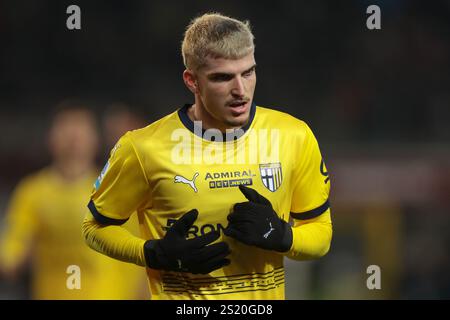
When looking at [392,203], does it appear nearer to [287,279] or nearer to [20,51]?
[287,279]

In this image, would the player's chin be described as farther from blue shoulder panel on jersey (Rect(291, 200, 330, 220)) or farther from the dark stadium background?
the dark stadium background

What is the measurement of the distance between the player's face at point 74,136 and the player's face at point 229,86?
10.6 feet

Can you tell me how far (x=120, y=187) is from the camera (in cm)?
431

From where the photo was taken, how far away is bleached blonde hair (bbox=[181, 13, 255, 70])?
412cm

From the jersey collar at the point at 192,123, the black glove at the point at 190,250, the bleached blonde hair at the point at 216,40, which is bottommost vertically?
the black glove at the point at 190,250

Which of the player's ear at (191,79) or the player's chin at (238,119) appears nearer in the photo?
the player's chin at (238,119)

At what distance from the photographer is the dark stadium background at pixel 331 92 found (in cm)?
1080

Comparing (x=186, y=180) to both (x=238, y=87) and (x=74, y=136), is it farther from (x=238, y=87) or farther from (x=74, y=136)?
(x=74, y=136)

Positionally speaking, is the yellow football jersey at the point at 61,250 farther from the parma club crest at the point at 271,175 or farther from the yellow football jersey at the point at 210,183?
the parma club crest at the point at 271,175

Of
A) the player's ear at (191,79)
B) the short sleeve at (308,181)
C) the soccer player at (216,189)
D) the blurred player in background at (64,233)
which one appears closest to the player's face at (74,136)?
the blurred player in background at (64,233)

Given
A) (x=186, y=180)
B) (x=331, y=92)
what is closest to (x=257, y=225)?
(x=186, y=180)

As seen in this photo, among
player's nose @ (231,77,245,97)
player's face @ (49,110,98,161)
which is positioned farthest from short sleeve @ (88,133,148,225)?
player's face @ (49,110,98,161)

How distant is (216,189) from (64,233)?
313cm

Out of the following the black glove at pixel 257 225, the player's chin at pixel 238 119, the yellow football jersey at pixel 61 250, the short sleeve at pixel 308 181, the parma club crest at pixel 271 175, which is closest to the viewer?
the black glove at pixel 257 225
